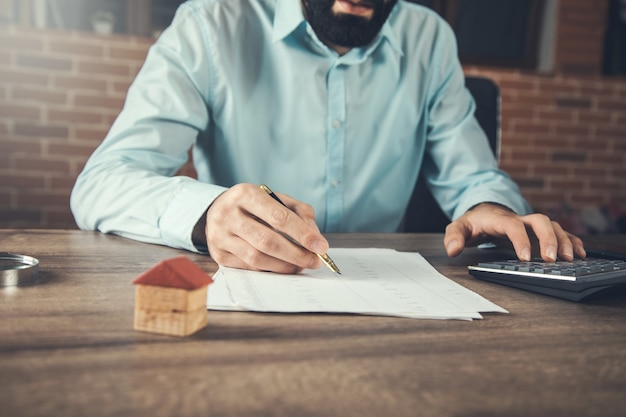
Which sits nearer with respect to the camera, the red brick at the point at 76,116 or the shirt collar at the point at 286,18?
the shirt collar at the point at 286,18

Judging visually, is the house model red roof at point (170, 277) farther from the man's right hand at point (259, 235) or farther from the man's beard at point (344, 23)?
the man's beard at point (344, 23)

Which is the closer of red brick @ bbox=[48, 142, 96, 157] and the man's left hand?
the man's left hand

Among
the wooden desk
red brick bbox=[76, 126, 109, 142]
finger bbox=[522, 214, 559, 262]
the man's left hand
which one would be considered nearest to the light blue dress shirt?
the man's left hand

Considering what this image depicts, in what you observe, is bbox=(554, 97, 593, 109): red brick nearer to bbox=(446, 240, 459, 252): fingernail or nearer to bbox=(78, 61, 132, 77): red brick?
bbox=(78, 61, 132, 77): red brick

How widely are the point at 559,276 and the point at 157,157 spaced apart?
78 centimetres

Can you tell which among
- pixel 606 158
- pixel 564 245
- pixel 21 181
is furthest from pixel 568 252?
pixel 606 158

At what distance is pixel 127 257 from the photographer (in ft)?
2.72

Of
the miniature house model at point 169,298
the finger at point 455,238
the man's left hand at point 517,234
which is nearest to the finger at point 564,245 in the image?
the man's left hand at point 517,234

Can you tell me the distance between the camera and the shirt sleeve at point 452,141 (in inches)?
56.6

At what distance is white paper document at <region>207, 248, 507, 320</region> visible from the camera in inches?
23.4

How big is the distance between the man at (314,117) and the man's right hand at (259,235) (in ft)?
0.90

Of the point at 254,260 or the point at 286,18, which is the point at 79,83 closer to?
the point at 286,18

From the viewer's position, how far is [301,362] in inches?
17.7

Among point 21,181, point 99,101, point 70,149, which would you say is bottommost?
point 21,181
